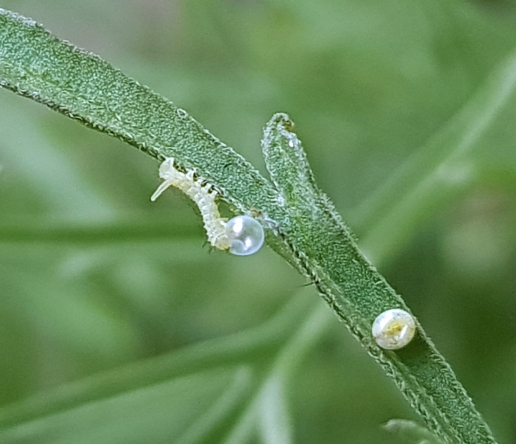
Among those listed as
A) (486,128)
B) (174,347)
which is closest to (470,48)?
(486,128)

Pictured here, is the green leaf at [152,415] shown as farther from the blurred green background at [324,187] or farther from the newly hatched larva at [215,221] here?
the newly hatched larva at [215,221]

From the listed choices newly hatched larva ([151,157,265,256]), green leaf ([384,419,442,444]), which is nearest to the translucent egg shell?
newly hatched larva ([151,157,265,256])

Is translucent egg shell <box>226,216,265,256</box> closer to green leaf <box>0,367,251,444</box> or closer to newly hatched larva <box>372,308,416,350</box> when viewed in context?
newly hatched larva <box>372,308,416,350</box>

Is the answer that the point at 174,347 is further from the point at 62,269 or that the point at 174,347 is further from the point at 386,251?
the point at 386,251

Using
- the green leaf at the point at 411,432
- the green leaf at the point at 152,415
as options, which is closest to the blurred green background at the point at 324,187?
the green leaf at the point at 152,415

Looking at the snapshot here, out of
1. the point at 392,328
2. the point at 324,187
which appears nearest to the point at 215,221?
the point at 392,328
